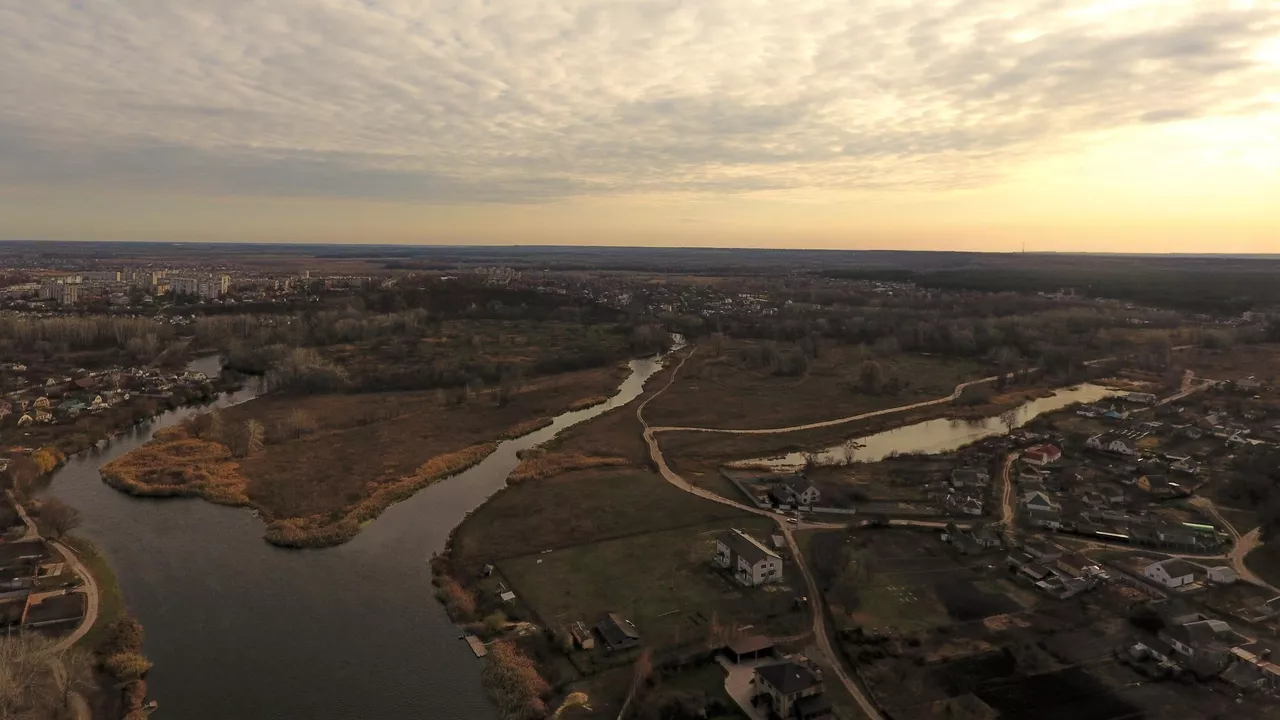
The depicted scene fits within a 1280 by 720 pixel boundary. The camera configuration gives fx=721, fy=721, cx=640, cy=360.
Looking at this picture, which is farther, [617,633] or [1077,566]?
[1077,566]

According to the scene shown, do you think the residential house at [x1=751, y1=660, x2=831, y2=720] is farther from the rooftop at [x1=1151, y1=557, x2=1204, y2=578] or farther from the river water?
the rooftop at [x1=1151, y1=557, x2=1204, y2=578]

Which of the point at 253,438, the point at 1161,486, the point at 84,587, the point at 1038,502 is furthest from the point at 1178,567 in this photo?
the point at 253,438

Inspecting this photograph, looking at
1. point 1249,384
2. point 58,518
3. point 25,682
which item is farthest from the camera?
point 1249,384

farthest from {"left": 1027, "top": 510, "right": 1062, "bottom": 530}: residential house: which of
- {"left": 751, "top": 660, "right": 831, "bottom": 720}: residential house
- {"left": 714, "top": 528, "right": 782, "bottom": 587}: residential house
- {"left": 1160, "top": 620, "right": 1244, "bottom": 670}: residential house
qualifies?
{"left": 751, "top": 660, "right": 831, "bottom": 720}: residential house

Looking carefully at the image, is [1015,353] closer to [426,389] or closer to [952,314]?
[952,314]

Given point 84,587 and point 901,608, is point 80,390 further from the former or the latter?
point 901,608

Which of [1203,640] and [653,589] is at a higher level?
[1203,640]

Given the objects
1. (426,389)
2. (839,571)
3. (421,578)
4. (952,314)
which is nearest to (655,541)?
(839,571)

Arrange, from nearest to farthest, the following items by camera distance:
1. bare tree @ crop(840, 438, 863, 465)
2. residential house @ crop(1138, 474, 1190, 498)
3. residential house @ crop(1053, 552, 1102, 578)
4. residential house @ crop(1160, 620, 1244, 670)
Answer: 1. residential house @ crop(1160, 620, 1244, 670)
2. residential house @ crop(1053, 552, 1102, 578)
3. residential house @ crop(1138, 474, 1190, 498)
4. bare tree @ crop(840, 438, 863, 465)
